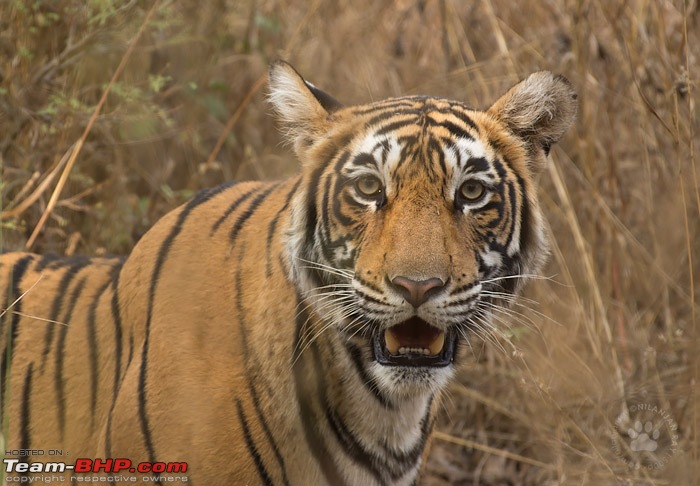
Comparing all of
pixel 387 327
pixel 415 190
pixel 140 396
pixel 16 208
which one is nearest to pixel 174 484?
pixel 140 396

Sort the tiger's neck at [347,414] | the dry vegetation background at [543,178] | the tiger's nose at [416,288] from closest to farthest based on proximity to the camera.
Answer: the tiger's nose at [416,288] < the tiger's neck at [347,414] < the dry vegetation background at [543,178]

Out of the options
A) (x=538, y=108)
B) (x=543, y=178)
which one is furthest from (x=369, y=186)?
(x=543, y=178)

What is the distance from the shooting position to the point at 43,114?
382 cm

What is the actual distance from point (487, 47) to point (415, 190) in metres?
2.83

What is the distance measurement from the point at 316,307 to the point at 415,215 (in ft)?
1.32

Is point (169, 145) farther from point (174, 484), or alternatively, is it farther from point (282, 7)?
point (174, 484)

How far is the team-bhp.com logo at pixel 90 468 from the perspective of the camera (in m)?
2.46

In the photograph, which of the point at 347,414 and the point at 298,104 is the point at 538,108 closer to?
the point at 298,104

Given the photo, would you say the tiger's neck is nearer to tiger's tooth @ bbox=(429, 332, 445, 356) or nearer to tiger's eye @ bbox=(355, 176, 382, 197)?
tiger's tooth @ bbox=(429, 332, 445, 356)

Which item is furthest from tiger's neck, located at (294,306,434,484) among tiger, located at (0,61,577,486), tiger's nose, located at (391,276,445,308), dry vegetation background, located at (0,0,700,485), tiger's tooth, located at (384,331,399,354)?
dry vegetation background, located at (0,0,700,485)
